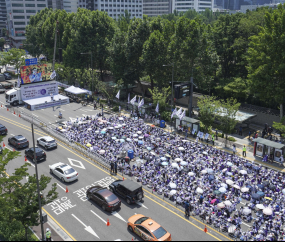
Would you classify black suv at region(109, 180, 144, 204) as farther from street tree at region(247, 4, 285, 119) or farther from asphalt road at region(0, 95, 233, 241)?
street tree at region(247, 4, 285, 119)

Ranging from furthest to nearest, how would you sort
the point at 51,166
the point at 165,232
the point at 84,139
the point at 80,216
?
the point at 84,139 < the point at 51,166 < the point at 80,216 < the point at 165,232

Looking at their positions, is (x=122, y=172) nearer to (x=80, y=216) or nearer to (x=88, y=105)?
(x=80, y=216)

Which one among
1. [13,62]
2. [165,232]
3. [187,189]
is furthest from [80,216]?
[13,62]

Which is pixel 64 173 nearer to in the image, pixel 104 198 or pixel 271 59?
pixel 104 198

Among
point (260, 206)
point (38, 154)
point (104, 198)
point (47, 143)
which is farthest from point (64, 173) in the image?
point (260, 206)

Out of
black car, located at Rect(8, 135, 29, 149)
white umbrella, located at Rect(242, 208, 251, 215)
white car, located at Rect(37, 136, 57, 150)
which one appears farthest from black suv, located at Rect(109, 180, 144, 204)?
black car, located at Rect(8, 135, 29, 149)

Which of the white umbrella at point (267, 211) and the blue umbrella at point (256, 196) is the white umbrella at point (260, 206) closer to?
the white umbrella at point (267, 211)

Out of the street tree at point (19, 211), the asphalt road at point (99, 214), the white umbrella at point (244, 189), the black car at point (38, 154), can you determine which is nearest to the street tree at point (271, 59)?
the white umbrella at point (244, 189)
